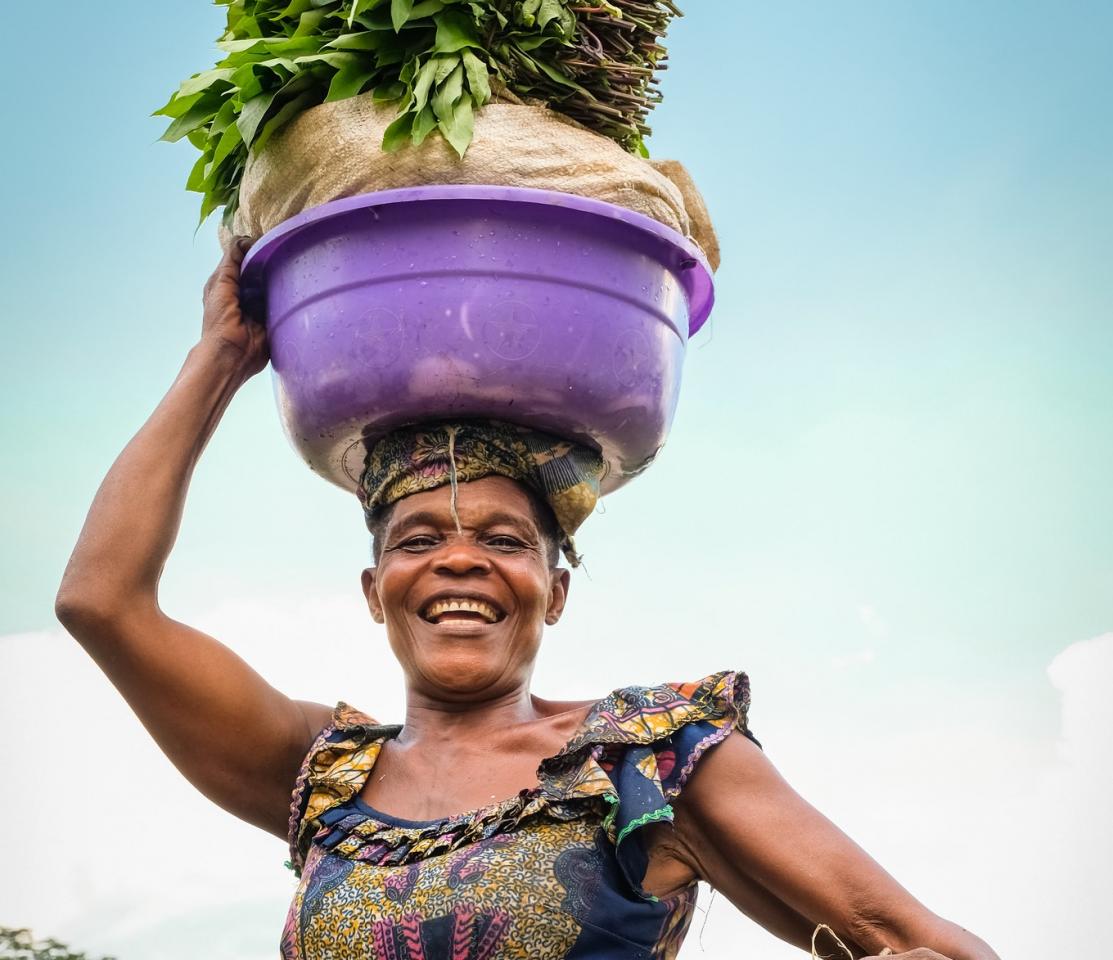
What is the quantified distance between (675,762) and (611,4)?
140cm

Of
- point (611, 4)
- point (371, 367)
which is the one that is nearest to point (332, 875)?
point (371, 367)

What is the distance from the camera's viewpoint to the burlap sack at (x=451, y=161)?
255cm

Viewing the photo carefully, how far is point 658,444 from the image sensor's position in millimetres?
2854

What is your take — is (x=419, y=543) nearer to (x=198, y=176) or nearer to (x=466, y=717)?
(x=466, y=717)

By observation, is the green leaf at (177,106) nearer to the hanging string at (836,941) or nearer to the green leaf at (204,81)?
the green leaf at (204,81)

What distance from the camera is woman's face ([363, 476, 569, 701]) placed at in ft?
9.10

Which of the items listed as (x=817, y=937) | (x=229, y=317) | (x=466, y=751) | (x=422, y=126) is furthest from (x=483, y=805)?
(x=422, y=126)

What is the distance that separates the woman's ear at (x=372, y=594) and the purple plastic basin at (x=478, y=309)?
364 mm

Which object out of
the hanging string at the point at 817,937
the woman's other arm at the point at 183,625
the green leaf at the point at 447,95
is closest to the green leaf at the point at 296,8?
the green leaf at the point at 447,95

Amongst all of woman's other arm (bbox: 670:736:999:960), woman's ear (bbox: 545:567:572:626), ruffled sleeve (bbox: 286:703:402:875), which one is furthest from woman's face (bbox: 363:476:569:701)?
woman's other arm (bbox: 670:736:999:960)

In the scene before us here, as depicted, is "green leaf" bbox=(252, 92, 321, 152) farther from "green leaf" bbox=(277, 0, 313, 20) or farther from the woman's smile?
the woman's smile

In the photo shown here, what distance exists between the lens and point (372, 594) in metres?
3.00

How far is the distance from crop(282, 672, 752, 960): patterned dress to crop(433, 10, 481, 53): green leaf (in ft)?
3.95

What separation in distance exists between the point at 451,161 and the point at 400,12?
0.91ft
